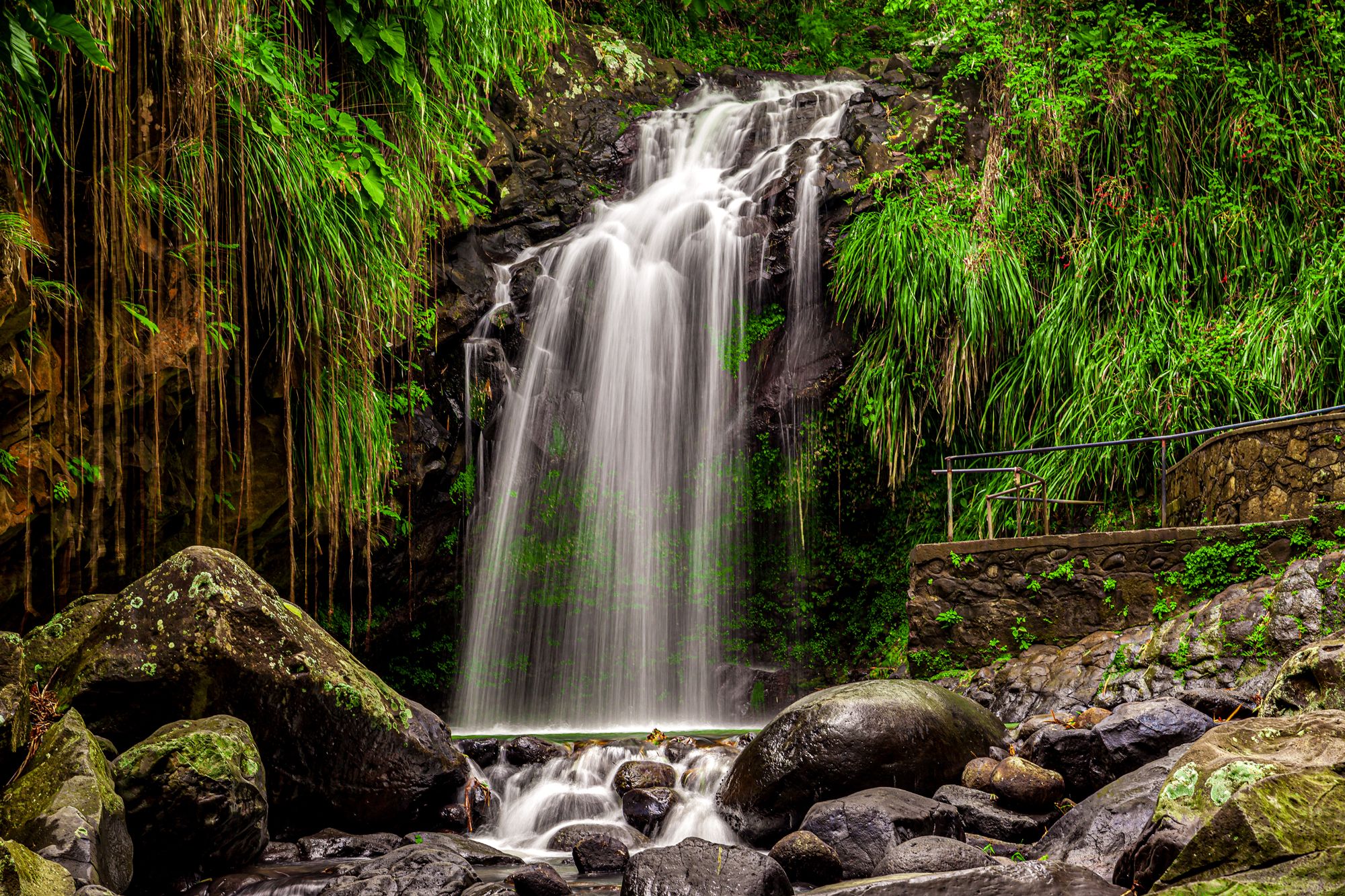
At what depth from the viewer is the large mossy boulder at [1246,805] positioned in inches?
119

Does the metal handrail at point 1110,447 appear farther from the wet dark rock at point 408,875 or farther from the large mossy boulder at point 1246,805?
the wet dark rock at point 408,875

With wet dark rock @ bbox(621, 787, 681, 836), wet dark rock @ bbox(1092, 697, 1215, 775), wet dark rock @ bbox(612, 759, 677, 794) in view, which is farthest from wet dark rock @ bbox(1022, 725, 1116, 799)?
wet dark rock @ bbox(612, 759, 677, 794)

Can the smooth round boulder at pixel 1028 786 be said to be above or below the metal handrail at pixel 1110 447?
below

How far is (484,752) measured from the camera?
7.46m

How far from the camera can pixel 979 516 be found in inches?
414

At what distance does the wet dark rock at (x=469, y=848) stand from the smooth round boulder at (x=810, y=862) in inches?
66.8

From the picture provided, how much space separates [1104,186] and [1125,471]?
11.7 ft

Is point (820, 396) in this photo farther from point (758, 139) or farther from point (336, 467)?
point (336, 467)


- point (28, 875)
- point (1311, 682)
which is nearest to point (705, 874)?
point (28, 875)

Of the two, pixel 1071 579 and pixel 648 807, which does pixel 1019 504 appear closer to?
pixel 1071 579

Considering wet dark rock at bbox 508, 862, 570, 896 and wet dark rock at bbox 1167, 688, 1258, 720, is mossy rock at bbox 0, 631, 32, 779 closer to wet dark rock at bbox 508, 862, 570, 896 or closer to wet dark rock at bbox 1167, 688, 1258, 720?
wet dark rock at bbox 508, 862, 570, 896

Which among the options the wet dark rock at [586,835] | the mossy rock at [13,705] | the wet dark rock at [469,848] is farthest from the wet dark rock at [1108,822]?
the mossy rock at [13,705]

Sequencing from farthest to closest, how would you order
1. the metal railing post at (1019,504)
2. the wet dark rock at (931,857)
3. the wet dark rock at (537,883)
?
1. the metal railing post at (1019,504)
2. the wet dark rock at (537,883)
3. the wet dark rock at (931,857)

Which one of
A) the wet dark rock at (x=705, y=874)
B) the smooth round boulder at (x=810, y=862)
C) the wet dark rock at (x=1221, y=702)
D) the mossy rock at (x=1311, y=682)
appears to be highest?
the mossy rock at (x=1311, y=682)
